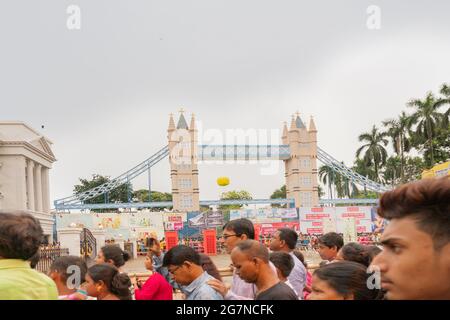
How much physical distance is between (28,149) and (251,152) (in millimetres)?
28461

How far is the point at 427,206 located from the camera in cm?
175

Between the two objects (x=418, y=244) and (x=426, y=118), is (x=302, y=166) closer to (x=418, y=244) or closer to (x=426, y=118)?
(x=426, y=118)

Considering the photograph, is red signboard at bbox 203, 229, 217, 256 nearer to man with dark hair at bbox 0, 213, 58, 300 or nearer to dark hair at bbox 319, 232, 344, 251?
dark hair at bbox 319, 232, 344, 251

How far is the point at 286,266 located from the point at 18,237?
2.65 m

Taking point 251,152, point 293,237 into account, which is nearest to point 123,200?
point 251,152

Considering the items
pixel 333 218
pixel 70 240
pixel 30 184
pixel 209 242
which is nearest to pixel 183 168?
pixel 333 218

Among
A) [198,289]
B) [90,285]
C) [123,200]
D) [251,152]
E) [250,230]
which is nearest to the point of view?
[198,289]

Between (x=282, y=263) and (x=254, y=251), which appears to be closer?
(x=254, y=251)

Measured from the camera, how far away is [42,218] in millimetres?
34781

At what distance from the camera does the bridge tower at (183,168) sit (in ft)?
191

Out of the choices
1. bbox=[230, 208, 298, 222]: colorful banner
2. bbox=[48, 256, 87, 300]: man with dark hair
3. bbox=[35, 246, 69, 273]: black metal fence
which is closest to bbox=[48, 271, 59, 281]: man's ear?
bbox=[48, 256, 87, 300]: man with dark hair

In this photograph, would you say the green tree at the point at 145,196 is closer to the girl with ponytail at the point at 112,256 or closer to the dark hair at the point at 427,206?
the girl with ponytail at the point at 112,256

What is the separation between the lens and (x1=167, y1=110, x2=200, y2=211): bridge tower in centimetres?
5824
